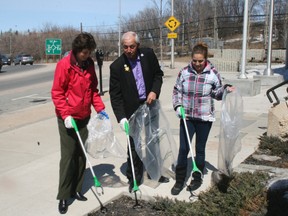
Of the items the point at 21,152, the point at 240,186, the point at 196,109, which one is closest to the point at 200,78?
the point at 196,109

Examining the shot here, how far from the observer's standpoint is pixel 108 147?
4.83 m

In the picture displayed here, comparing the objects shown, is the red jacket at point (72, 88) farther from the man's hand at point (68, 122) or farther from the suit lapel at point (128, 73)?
the suit lapel at point (128, 73)

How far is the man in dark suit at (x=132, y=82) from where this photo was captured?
466 centimetres

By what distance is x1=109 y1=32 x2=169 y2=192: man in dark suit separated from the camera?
466 centimetres

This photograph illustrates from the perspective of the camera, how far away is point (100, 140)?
185 inches

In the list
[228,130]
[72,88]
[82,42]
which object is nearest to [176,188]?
[228,130]

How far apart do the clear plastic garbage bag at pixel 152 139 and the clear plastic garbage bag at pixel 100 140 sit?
248 millimetres

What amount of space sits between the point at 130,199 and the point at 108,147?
0.67m

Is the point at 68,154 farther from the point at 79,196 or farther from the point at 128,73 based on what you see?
the point at 128,73

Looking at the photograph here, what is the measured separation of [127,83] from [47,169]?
1.94 m

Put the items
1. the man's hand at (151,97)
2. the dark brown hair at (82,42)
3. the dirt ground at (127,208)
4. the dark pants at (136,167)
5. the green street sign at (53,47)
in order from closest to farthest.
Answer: the dark brown hair at (82,42)
the dirt ground at (127,208)
the man's hand at (151,97)
the dark pants at (136,167)
the green street sign at (53,47)

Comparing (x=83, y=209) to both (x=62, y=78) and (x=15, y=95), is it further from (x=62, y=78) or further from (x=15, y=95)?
(x=15, y=95)

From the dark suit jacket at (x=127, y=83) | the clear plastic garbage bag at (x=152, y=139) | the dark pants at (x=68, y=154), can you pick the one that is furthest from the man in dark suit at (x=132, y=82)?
the dark pants at (x=68, y=154)

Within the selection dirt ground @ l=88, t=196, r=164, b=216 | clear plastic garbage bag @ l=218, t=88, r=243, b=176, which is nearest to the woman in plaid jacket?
clear plastic garbage bag @ l=218, t=88, r=243, b=176
